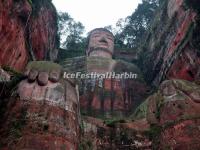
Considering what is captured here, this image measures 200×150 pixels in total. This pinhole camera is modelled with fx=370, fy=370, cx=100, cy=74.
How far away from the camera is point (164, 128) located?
13797mm

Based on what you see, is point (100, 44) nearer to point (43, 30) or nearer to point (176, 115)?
point (43, 30)

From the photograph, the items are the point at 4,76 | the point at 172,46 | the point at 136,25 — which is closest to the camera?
the point at 4,76

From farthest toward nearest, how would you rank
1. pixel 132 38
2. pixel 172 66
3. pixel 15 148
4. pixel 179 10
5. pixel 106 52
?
pixel 132 38 < pixel 106 52 < pixel 179 10 < pixel 172 66 < pixel 15 148

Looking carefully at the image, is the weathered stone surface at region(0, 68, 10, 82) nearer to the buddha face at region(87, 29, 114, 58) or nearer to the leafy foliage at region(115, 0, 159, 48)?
the buddha face at region(87, 29, 114, 58)

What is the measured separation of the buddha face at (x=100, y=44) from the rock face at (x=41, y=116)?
1945 cm

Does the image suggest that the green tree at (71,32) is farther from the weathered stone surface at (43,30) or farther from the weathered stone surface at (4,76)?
the weathered stone surface at (4,76)

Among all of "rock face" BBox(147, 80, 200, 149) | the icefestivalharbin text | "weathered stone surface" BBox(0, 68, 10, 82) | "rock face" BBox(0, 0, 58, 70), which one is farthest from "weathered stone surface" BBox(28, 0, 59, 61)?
"rock face" BBox(147, 80, 200, 149)

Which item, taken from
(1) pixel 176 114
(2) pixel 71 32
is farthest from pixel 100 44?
(1) pixel 176 114

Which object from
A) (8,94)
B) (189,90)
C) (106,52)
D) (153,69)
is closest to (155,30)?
(153,69)

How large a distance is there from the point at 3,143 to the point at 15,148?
1.47 feet

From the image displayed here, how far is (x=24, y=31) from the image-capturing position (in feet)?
68.7

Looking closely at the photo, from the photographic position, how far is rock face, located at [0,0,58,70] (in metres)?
18.5

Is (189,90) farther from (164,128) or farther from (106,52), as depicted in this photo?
(106,52)

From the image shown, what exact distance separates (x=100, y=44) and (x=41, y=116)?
2257cm
